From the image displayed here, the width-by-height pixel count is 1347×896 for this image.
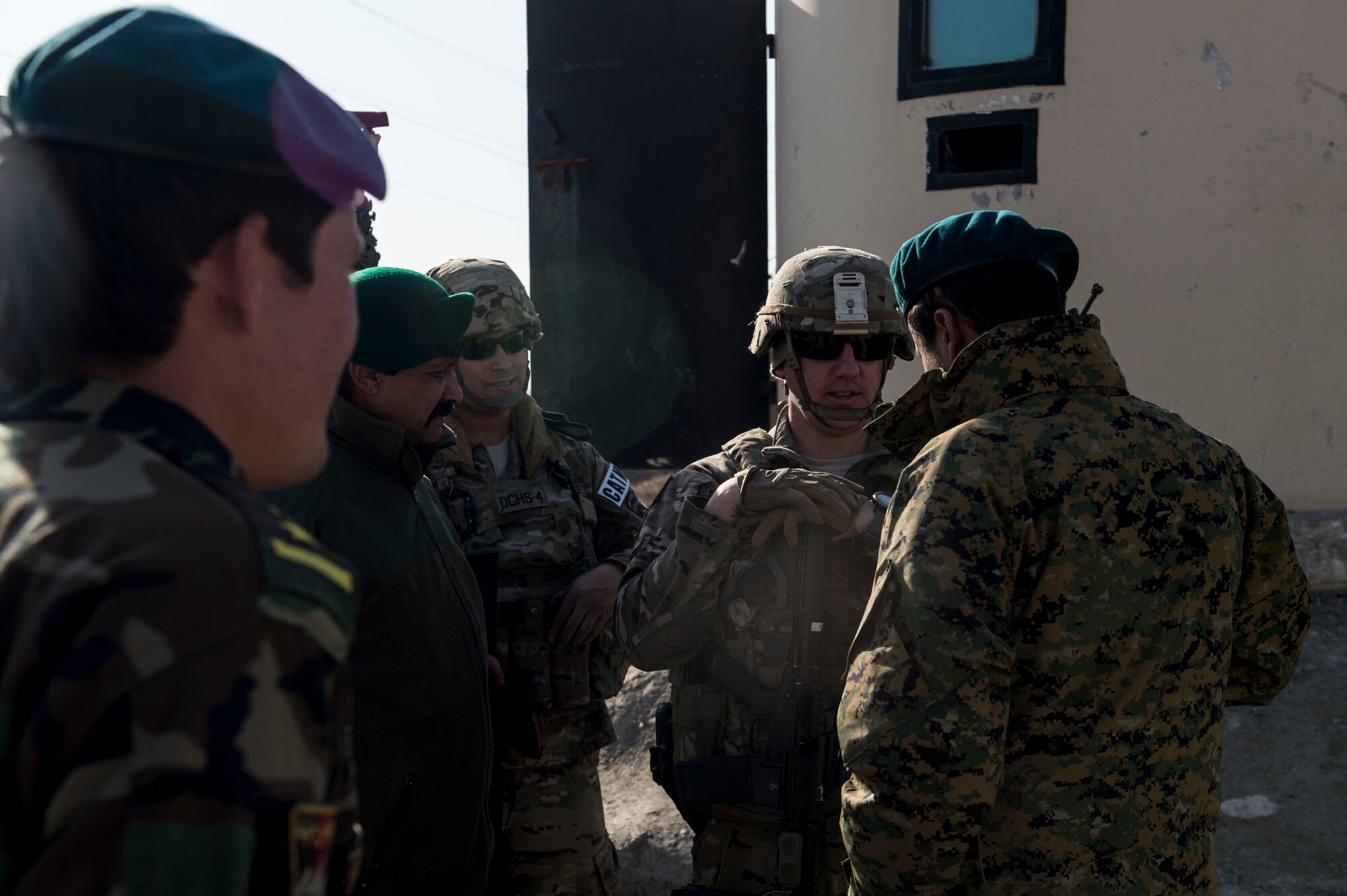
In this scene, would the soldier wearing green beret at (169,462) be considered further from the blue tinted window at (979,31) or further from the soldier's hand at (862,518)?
the blue tinted window at (979,31)

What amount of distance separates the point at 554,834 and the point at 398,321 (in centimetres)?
168

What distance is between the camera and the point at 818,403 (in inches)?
118

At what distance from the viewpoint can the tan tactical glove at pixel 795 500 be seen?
2.65 m

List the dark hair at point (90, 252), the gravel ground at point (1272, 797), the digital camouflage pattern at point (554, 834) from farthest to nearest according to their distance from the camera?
the gravel ground at point (1272, 797)
the digital camouflage pattern at point (554, 834)
the dark hair at point (90, 252)

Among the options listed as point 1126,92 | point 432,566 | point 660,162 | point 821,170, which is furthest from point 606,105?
point 432,566

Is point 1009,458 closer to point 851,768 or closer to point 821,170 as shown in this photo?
point 851,768

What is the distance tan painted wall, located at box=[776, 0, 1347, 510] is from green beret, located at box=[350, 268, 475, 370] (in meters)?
3.26

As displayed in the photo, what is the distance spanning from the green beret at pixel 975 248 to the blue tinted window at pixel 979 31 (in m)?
3.41

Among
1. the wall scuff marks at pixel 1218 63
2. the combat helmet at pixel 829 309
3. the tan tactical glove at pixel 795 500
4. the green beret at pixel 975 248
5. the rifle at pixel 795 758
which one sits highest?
the wall scuff marks at pixel 1218 63

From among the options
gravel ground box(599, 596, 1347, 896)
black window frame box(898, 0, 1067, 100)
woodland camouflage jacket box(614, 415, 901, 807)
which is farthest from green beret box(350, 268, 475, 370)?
black window frame box(898, 0, 1067, 100)

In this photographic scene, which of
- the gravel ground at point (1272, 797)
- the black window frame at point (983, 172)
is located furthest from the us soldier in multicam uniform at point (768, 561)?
the black window frame at point (983, 172)

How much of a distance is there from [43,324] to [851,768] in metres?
1.43

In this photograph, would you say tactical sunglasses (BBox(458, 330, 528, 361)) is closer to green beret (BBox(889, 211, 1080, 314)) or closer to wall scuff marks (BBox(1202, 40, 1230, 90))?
green beret (BBox(889, 211, 1080, 314))

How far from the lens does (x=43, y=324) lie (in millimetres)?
908
